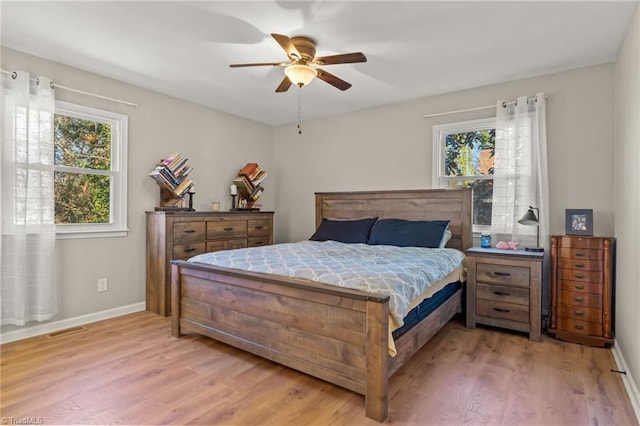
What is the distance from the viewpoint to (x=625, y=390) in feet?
6.80

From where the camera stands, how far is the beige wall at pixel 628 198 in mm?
2061

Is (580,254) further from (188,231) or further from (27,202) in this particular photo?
(27,202)

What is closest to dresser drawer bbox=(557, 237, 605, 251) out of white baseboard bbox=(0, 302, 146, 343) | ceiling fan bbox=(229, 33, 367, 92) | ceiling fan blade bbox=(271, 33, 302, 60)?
ceiling fan bbox=(229, 33, 367, 92)

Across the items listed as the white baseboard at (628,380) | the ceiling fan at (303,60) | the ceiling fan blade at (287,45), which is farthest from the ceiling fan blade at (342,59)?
the white baseboard at (628,380)

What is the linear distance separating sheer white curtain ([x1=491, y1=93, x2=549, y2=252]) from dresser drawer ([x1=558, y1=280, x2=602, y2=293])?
1.47 ft

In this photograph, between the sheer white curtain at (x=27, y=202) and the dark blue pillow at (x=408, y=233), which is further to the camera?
the dark blue pillow at (x=408, y=233)

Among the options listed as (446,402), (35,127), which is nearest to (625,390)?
(446,402)

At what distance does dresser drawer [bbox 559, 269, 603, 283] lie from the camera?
2.74m

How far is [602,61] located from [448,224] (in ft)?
6.47

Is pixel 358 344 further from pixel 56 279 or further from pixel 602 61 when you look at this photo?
pixel 602 61

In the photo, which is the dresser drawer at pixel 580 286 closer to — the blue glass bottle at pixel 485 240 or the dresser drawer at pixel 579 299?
the dresser drawer at pixel 579 299

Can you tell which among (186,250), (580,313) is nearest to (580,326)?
(580,313)

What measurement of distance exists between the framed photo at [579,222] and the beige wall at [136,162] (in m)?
3.91

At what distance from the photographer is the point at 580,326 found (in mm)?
2797
